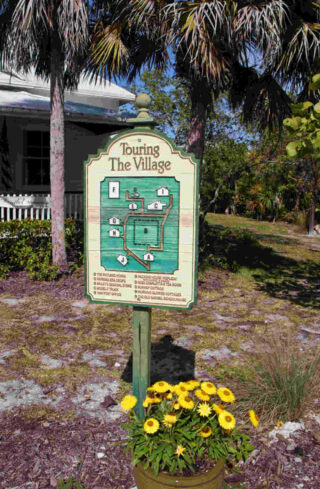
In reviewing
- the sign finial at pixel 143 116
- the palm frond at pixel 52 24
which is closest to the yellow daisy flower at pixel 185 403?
the sign finial at pixel 143 116

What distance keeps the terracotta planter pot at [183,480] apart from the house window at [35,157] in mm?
11484

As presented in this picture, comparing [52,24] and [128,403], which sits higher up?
[52,24]

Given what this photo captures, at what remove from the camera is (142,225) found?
3.11 m

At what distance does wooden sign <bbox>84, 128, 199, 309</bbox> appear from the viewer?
303 centimetres

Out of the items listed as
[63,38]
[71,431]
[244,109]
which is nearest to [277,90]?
[244,109]

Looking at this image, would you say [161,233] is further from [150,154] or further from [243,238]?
[243,238]

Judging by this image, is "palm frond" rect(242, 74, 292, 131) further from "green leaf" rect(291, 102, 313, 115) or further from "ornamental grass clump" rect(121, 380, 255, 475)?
"ornamental grass clump" rect(121, 380, 255, 475)

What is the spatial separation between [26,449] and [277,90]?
869cm

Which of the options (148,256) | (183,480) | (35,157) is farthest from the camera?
(35,157)

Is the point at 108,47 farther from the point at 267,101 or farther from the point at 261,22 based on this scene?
the point at 267,101

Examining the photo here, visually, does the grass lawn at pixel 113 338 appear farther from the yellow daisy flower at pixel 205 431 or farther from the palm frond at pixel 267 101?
the palm frond at pixel 267 101

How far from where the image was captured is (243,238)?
43.8 feet

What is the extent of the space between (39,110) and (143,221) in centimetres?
861

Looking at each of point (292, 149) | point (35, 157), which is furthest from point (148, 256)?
point (35, 157)
